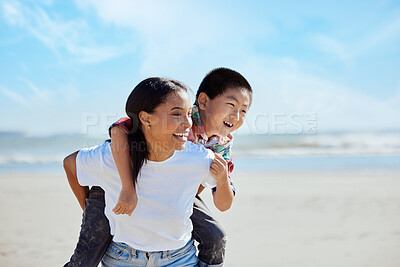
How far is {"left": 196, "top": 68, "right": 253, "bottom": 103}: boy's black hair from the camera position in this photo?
285 cm

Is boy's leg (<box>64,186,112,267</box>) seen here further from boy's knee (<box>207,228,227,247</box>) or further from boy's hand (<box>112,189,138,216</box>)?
boy's knee (<box>207,228,227,247</box>)

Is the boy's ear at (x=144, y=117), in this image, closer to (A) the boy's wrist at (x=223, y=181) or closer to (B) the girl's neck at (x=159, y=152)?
(B) the girl's neck at (x=159, y=152)

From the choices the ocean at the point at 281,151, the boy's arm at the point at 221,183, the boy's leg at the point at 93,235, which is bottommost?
the boy's leg at the point at 93,235

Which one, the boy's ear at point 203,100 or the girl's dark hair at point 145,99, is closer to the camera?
the girl's dark hair at point 145,99

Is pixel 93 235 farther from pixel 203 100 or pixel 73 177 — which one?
pixel 203 100

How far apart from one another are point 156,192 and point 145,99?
18.2 inches

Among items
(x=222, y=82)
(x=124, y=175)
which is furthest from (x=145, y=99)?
(x=222, y=82)

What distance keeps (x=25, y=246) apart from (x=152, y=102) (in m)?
4.51

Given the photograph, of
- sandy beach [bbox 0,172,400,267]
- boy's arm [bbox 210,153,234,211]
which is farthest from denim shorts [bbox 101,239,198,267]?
sandy beach [bbox 0,172,400,267]

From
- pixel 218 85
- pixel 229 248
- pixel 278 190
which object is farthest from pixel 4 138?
pixel 218 85

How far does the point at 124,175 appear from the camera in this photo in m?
2.07

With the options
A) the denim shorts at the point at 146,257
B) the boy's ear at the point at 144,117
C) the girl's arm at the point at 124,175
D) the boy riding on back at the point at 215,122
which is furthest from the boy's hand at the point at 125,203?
the boy riding on back at the point at 215,122

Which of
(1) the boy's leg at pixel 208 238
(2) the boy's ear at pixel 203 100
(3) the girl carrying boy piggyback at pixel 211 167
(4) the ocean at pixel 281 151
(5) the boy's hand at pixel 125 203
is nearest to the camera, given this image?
(5) the boy's hand at pixel 125 203

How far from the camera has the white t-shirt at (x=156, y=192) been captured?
2113 mm
